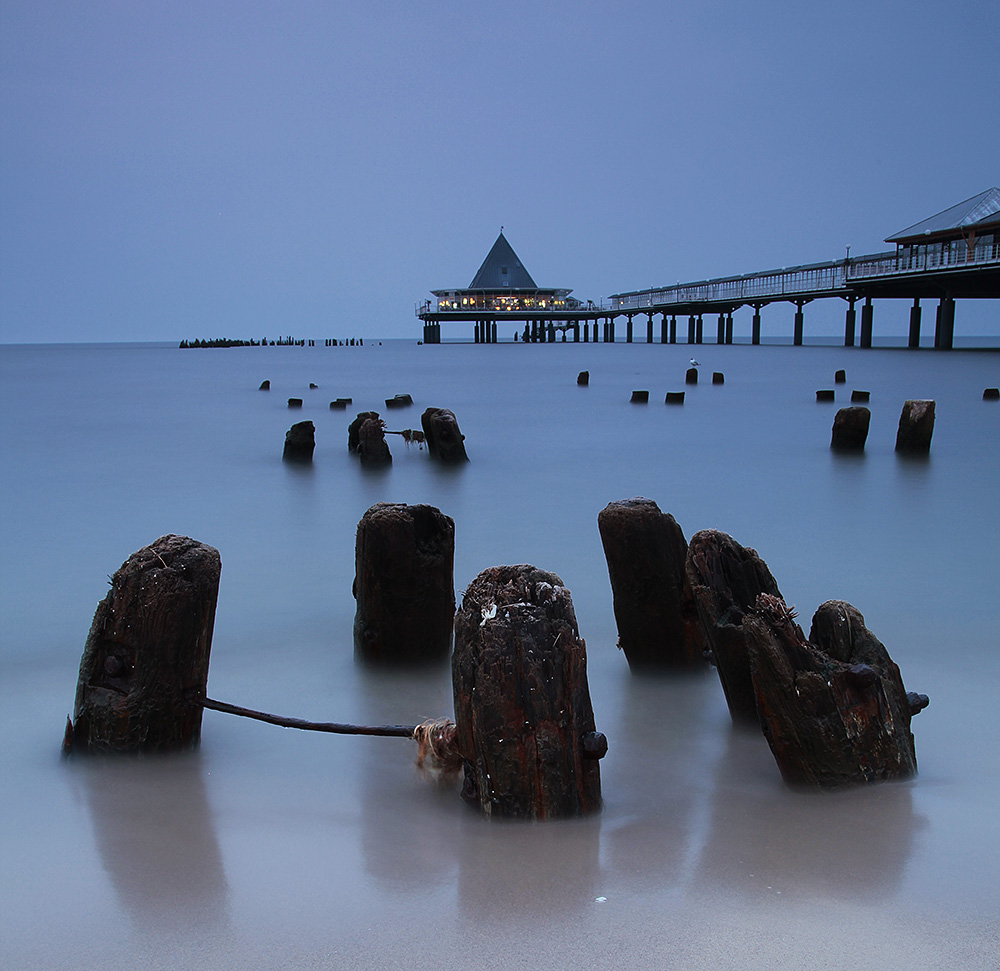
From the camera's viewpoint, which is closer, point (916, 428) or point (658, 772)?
point (658, 772)

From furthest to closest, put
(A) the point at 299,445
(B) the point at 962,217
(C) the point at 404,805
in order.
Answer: (B) the point at 962,217 → (A) the point at 299,445 → (C) the point at 404,805

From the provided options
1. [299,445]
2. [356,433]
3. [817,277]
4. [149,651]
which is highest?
[817,277]

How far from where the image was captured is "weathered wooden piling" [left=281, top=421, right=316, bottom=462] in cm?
1129

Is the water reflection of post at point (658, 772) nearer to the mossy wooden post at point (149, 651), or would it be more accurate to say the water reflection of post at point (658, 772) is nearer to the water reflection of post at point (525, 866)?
the water reflection of post at point (525, 866)

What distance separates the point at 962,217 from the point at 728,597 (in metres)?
45.1

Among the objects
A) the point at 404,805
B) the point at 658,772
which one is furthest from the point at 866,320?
the point at 404,805

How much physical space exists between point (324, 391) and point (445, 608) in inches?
902

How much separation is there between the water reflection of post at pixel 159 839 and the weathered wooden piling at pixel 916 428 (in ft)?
34.8

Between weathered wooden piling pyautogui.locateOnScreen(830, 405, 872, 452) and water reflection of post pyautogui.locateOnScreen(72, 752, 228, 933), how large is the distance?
10.5 m

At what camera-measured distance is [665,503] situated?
29.6 ft

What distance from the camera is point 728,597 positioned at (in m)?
3.25

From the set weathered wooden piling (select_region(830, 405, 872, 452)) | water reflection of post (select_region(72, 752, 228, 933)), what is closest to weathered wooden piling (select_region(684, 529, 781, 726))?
water reflection of post (select_region(72, 752, 228, 933))

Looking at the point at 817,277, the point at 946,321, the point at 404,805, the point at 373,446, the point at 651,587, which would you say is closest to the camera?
the point at 404,805

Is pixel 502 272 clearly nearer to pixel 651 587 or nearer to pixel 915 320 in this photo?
pixel 915 320
